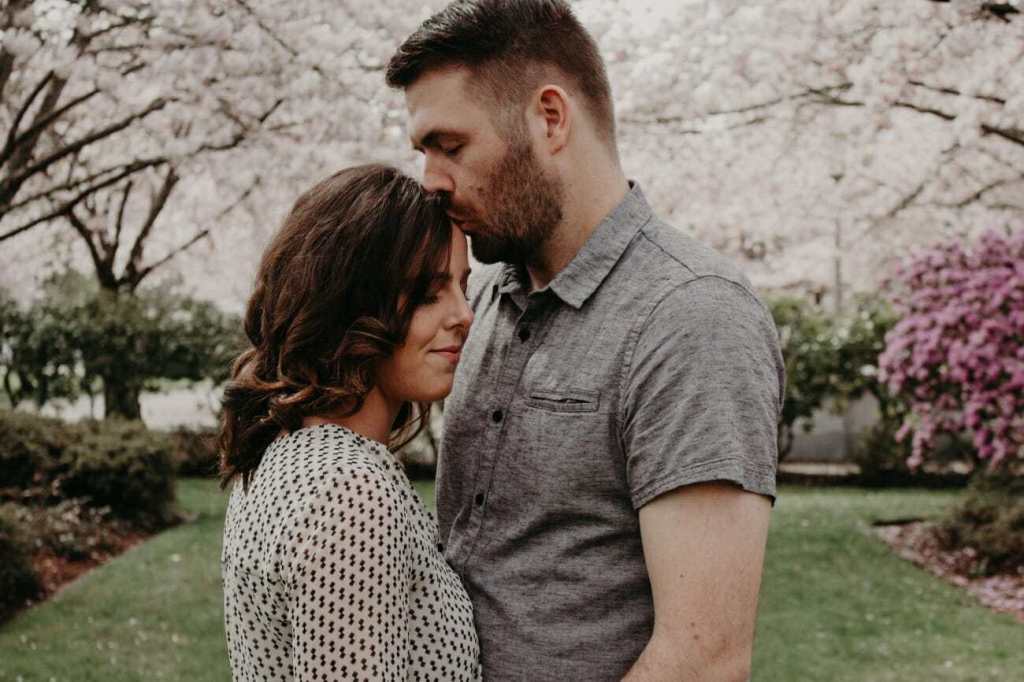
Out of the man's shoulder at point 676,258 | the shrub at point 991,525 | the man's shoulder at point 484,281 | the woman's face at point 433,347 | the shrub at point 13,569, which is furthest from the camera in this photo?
the shrub at point 991,525

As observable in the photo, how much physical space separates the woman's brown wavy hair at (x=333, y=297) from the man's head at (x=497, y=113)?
148 millimetres

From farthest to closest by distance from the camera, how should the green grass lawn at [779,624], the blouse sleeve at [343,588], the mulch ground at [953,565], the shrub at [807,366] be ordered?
the shrub at [807,366] → the mulch ground at [953,565] → the green grass lawn at [779,624] → the blouse sleeve at [343,588]

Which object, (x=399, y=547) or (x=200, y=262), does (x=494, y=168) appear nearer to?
(x=399, y=547)

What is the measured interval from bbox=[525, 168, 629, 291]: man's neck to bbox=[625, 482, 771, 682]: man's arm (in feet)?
2.01

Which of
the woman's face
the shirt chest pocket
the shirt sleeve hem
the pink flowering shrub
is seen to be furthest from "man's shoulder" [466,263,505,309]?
the pink flowering shrub

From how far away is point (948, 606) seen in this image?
7.15 metres

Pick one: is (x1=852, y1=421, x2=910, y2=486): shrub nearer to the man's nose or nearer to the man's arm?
the man's nose

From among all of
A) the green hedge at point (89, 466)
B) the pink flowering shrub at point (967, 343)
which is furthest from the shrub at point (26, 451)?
the pink flowering shrub at point (967, 343)

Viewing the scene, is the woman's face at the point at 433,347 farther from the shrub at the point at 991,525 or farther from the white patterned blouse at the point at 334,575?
the shrub at the point at 991,525

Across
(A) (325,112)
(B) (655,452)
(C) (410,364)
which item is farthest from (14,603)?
(B) (655,452)

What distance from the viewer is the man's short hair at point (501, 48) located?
197 cm

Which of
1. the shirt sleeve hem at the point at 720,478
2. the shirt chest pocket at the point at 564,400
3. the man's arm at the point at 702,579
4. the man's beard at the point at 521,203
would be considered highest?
the man's beard at the point at 521,203

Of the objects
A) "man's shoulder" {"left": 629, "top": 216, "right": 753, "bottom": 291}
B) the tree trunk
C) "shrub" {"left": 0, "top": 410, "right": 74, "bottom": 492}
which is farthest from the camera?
the tree trunk

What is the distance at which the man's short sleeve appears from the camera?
1.56 meters
